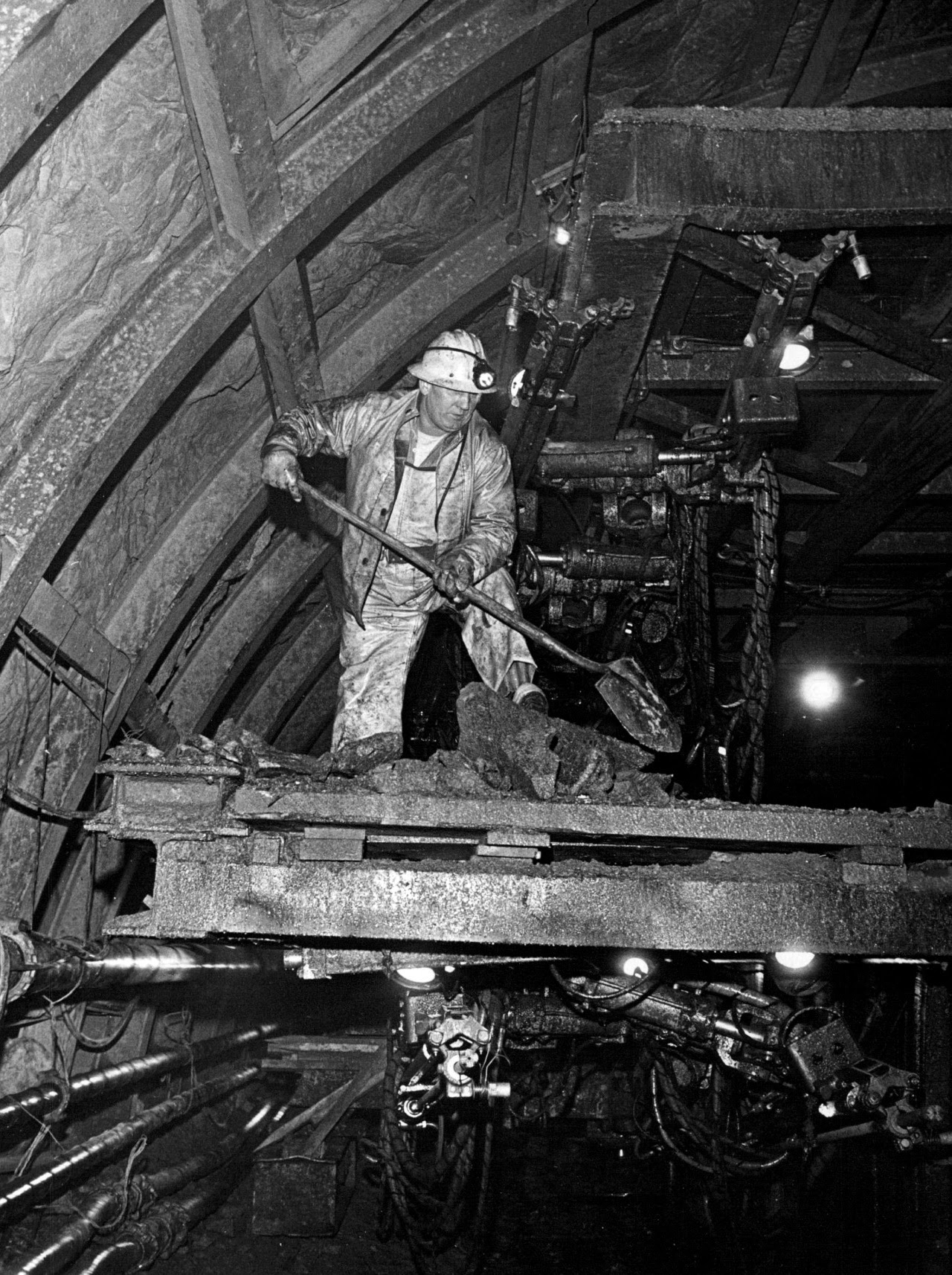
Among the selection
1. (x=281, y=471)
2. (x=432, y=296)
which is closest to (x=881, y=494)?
(x=432, y=296)

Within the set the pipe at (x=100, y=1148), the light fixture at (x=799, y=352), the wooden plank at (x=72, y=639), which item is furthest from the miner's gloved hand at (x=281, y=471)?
the pipe at (x=100, y=1148)

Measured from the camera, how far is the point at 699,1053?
284 inches

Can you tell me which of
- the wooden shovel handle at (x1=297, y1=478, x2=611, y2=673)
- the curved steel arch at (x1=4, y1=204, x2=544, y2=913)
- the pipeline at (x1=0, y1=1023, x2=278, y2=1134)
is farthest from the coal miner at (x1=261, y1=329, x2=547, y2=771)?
the pipeline at (x1=0, y1=1023, x2=278, y2=1134)

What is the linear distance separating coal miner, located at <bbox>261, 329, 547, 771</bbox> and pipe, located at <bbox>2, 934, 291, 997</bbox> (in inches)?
59.6

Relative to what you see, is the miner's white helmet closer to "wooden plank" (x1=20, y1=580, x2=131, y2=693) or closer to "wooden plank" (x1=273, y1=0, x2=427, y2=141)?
"wooden plank" (x1=273, y1=0, x2=427, y2=141)

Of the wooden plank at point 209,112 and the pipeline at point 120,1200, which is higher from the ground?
the wooden plank at point 209,112

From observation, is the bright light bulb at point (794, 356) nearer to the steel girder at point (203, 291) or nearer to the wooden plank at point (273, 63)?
the steel girder at point (203, 291)

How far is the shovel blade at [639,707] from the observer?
4.95 metres

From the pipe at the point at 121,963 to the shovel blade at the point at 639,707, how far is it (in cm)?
195

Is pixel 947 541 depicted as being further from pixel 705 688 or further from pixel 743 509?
pixel 705 688

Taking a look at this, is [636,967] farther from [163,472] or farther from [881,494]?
[881,494]

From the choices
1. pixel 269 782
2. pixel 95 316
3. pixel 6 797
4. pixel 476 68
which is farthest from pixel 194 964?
pixel 476 68

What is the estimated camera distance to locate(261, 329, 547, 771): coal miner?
16.9 feet

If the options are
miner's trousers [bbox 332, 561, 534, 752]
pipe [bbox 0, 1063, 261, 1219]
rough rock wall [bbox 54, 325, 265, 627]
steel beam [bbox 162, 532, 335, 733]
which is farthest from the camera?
steel beam [bbox 162, 532, 335, 733]
